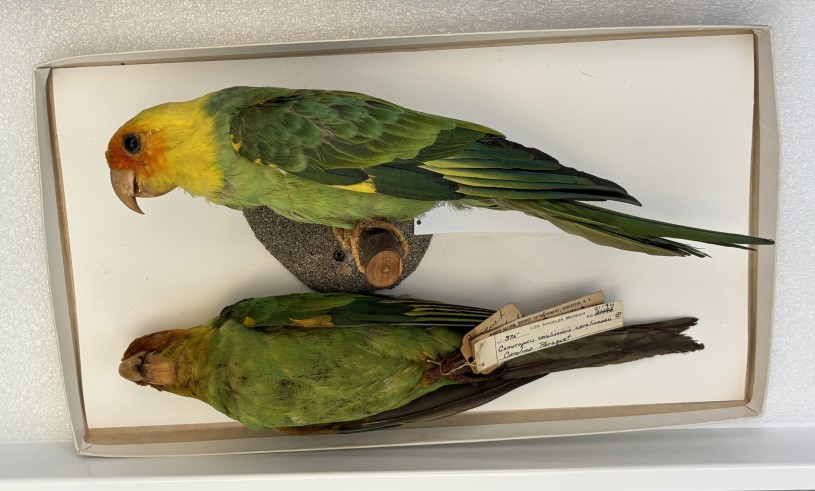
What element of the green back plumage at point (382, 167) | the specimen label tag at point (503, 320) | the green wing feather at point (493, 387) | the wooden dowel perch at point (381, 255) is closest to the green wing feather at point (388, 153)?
the green back plumage at point (382, 167)

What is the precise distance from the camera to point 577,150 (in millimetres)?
1340

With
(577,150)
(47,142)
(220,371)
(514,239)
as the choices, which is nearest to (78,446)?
(220,371)

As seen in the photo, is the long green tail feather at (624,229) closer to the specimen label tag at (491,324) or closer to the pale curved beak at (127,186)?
the specimen label tag at (491,324)

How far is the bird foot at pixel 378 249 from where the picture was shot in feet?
3.72

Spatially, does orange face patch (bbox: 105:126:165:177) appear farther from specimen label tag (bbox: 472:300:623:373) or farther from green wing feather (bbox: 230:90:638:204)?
specimen label tag (bbox: 472:300:623:373)

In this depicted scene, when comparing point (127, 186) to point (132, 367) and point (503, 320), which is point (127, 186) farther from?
point (503, 320)

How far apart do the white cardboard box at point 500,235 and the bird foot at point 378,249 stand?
185mm

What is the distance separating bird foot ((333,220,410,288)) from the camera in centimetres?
113

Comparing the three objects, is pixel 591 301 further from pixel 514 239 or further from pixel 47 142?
pixel 47 142

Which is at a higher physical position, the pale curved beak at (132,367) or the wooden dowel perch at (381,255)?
the wooden dowel perch at (381,255)

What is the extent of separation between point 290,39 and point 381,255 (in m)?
0.59

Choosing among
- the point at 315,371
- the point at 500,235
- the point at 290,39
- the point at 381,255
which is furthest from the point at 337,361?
the point at 290,39

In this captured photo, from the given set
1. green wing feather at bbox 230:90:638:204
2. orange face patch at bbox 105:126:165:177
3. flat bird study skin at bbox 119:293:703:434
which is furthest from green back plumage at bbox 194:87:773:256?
flat bird study skin at bbox 119:293:703:434

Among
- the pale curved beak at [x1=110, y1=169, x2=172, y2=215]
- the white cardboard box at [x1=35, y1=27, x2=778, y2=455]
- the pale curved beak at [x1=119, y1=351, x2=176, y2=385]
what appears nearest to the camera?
the pale curved beak at [x1=110, y1=169, x2=172, y2=215]
